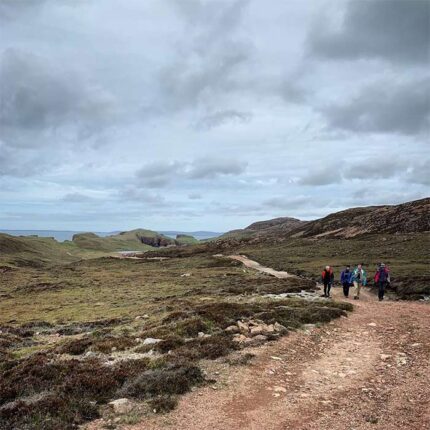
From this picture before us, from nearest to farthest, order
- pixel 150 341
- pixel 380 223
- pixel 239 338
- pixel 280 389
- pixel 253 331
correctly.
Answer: pixel 280 389 → pixel 239 338 → pixel 150 341 → pixel 253 331 → pixel 380 223

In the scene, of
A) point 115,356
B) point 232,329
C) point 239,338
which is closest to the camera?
point 115,356

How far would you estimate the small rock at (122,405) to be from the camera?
1186 centimetres

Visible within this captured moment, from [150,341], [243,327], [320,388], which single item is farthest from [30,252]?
[320,388]

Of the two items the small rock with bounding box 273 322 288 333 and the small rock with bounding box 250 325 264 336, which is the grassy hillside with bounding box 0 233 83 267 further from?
the small rock with bounding box 273 322 288 333

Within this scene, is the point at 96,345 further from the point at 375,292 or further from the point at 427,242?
the point at 427,242

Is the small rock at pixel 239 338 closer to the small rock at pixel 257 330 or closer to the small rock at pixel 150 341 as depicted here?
the small rock at pixel 257 330

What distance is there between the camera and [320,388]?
13641 mm

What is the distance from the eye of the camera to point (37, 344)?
976 inches

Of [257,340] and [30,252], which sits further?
[30,252]

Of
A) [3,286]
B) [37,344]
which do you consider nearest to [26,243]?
[3,286]

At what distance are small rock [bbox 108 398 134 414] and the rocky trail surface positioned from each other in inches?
A: 36.5

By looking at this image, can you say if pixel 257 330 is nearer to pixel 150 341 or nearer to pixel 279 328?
pixel 279 328

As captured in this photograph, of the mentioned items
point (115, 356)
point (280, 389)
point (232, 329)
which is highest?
point (232, 329)

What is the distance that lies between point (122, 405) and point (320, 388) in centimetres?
635
